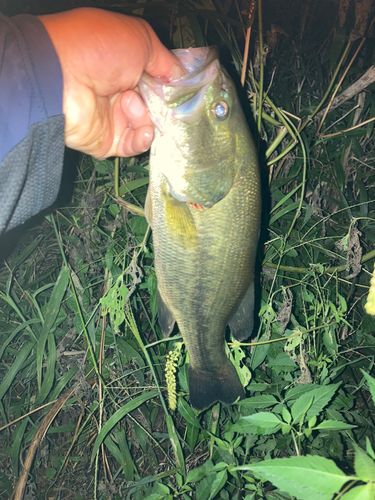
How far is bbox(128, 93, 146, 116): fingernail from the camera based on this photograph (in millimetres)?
1723

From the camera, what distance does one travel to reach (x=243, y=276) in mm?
1700

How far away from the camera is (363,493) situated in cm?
87

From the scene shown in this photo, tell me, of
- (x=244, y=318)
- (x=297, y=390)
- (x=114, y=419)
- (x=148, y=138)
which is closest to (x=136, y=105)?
(x=148, y=138)

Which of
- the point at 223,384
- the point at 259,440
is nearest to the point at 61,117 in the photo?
the point at 223,384

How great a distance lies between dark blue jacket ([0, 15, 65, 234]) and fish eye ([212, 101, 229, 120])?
2.11 feet

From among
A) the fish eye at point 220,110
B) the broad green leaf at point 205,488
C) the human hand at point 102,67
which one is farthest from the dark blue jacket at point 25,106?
the broad green leaf at point 205,488

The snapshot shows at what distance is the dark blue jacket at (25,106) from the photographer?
124 centimetres

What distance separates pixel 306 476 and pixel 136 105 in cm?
165

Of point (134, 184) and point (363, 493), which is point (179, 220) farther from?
point (363, 493)

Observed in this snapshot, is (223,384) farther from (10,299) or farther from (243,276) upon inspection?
(10,299)

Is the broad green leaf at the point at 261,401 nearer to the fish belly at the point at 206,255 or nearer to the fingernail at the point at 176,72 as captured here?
the fish belly at the point at 206,255

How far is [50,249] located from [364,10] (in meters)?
2.89

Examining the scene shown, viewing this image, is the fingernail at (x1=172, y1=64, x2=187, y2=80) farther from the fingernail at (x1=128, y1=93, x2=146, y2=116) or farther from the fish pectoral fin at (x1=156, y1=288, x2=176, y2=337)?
the fish pectoral fin at (x1=156, y1=288, x2=176, y2=337)

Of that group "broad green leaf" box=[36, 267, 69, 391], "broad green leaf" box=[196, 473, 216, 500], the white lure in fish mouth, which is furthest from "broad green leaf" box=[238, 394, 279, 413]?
"broad green leaf" box=[36, 267, 69, 391]
